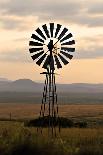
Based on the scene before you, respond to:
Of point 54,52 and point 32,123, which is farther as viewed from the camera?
point 32,123

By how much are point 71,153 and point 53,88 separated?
9.14 metres

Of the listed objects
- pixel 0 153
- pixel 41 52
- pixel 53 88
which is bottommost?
pixel 0 153

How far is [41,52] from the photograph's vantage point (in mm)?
29797

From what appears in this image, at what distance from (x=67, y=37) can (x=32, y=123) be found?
1934 centimetres

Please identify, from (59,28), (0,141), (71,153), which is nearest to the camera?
(71,153)

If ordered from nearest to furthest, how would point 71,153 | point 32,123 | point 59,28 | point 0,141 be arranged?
point 71,153, point 0,141, point 59,28, point 32,123

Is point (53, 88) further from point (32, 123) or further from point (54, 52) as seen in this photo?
point (32, 123)

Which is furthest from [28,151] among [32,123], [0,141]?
[32,123]

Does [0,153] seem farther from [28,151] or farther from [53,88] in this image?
[53,88]

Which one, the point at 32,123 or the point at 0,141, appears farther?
the point at 32,123

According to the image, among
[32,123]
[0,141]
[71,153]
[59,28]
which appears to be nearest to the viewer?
[71,153]

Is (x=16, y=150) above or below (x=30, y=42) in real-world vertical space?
below

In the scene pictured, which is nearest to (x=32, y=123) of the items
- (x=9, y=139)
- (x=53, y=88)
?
(x=53, y=88)

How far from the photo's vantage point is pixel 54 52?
97.9 feet
